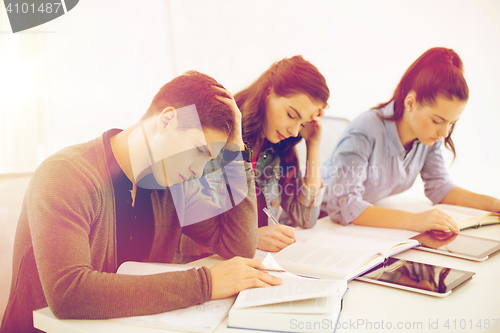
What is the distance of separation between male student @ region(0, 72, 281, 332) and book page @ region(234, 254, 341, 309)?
0.09 feet

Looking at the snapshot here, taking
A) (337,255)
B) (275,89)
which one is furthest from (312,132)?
(337,255)

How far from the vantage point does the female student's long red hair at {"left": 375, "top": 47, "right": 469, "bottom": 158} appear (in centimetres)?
114

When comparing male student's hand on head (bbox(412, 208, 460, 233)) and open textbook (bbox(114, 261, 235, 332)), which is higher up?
open textbook (bbox(114, 261, 235, 332))

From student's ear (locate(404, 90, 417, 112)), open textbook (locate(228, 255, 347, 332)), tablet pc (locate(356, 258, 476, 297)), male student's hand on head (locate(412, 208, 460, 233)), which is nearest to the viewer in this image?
open textbook (locate(228, 255, 347, 332))

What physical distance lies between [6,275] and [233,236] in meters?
0.51

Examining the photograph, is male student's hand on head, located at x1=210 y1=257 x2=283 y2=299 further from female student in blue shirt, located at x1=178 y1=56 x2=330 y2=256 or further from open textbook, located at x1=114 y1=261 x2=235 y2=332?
female student in blue shirt, located at x1=178 y1=56 x2=330 y2=256

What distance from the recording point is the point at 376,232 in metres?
0.99

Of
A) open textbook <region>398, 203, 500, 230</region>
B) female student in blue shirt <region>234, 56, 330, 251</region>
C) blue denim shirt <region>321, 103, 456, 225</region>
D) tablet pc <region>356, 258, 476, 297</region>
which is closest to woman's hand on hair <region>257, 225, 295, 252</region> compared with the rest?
female student in blue shirt <region>234, 56, 330, 251</region>

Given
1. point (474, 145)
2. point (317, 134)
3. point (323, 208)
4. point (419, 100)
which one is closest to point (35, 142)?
point (317, 134)

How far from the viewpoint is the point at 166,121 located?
687 millimetres

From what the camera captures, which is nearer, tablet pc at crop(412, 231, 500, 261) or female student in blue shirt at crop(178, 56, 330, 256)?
tablet pc at crop(412, 231, 500, 261)

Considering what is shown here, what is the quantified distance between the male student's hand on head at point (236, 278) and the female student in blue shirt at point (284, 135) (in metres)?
0.28

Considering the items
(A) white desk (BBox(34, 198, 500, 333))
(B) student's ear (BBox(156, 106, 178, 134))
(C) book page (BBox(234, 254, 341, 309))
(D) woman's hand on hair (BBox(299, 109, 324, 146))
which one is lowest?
(A) white desk (BBox(34, 198, 500, 333))

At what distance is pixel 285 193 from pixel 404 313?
28.3 inches
